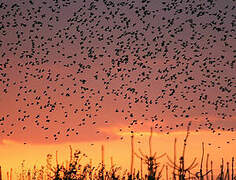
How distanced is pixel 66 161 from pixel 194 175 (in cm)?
1013

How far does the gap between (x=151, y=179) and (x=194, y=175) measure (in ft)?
3.55

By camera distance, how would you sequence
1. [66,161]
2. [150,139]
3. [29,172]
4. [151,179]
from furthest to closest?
1. [29,172]
2. [66,161]
3. [150,139]
4. [151,179]

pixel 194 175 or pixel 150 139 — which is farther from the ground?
pixel 150 139

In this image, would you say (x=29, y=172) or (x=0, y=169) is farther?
(x=29, y=172)

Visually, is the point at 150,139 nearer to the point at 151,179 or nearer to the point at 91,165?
the point at 151,179

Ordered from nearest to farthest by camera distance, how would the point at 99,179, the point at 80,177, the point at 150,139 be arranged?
the point at 150,139 < the point at 80,177 < the point at 99,179

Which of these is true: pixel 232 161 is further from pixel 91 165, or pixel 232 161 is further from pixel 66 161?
pixel 66 161

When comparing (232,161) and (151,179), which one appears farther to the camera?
(232,161)

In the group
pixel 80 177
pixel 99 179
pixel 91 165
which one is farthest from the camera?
pixel 91 165

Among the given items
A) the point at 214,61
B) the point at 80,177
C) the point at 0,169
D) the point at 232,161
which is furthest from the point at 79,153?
the point at 232,161

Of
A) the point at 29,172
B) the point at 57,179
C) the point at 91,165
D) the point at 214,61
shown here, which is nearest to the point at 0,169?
the point at 91,165

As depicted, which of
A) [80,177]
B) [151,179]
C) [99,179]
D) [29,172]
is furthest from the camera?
[29,172]

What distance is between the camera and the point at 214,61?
23812mm

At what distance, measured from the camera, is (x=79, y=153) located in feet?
69.5
